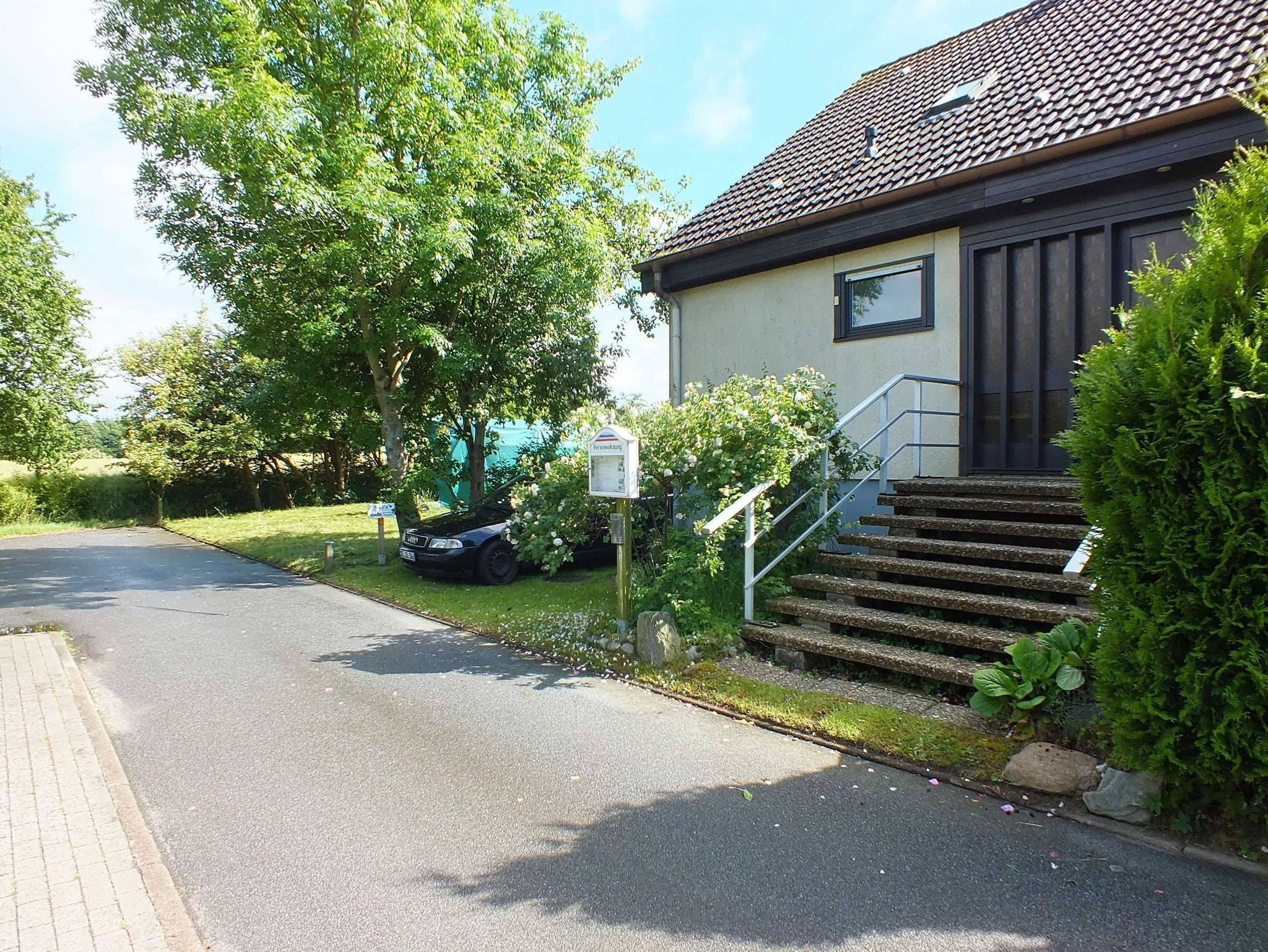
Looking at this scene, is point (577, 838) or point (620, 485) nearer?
point (577, 838)

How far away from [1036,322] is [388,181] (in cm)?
884

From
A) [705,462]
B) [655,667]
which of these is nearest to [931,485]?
[705,462]

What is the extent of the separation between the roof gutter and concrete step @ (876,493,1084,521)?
3191mm

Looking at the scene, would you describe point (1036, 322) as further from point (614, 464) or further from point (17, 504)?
point (17, 504)

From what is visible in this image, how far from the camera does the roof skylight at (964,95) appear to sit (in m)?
8.84

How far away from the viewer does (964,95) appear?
8930mm

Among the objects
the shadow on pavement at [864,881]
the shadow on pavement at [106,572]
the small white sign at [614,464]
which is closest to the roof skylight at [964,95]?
the small white sign at [614,464]

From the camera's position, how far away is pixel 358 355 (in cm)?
1371

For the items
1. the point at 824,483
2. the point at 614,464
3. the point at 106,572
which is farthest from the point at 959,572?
the point at 106,572

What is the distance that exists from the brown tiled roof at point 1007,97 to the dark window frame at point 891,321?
82 centimetres

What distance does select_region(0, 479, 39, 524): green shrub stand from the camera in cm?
2234

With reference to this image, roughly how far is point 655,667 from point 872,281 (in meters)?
5.26

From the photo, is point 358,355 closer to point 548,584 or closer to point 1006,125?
point 548,584

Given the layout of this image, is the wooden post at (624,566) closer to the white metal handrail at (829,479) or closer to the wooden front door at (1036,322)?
the white metal handrail at (829,479)
